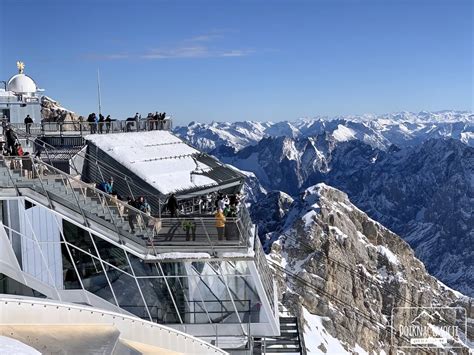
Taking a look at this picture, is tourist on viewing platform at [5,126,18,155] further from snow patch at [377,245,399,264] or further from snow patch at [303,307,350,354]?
snow patch at [377,245,399,264]

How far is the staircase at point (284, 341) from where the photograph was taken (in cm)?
2558

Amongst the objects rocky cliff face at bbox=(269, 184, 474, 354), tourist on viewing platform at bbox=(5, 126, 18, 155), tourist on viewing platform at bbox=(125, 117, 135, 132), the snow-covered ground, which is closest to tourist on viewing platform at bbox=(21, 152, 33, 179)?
tourist on viewing platform at bbox=(5, 126, 18, 155)

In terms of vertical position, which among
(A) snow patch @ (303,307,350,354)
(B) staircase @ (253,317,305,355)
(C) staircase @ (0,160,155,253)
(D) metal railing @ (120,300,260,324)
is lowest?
(A) snow patch @ (303,307,350,354)

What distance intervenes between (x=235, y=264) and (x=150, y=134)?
17822 mm

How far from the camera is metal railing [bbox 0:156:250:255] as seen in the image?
24.3 m

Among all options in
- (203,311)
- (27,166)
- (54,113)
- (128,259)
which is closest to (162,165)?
(27,166)

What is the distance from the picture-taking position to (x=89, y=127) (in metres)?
41.2

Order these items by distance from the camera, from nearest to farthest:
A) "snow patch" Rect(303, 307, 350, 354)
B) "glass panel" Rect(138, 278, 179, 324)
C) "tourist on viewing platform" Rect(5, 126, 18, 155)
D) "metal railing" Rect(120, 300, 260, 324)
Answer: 1. "glass panel" Rect(138, 278, 179, 324)
2. "metal railing" Rect(120, 300, 260, 324)
3. "tourist on viewing platform" Rect(5, 126, 18, 155)
4. "snow patch" Rect(303, 307, 350, 354)

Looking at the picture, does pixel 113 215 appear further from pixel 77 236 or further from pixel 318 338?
pixel 318 338

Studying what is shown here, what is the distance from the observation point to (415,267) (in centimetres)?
17712

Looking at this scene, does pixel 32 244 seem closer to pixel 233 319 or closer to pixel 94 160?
pixel 233 319

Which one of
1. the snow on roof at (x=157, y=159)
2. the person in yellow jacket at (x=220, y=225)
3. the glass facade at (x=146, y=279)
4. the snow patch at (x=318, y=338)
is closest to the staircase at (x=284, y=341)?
the glass facade at (x=146, y=279)

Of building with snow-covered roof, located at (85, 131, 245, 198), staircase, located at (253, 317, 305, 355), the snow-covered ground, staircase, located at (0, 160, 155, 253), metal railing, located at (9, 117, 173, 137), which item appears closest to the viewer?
the snow-covered ground

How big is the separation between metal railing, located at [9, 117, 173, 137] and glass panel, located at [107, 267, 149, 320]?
53.8 ft
